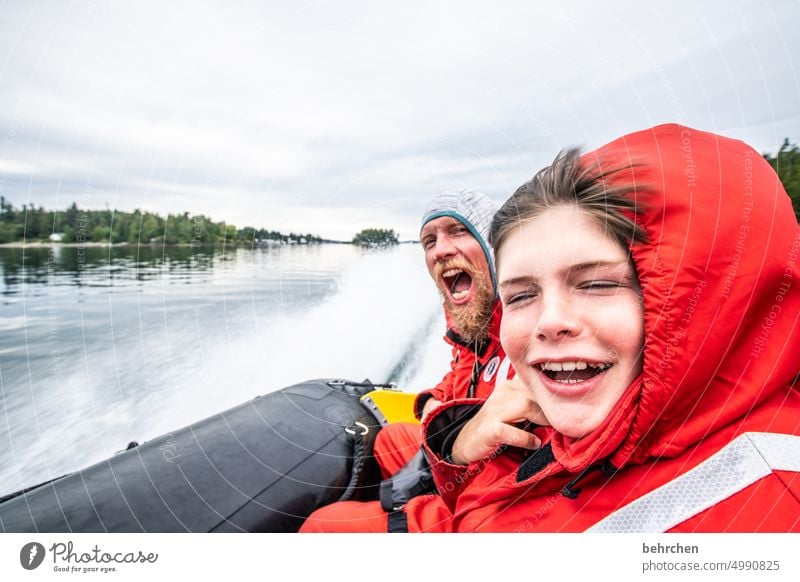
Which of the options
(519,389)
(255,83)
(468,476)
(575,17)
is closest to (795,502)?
(519,389)

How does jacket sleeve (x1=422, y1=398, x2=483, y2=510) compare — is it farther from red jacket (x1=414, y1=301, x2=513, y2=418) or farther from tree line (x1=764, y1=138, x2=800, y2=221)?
tree line (x1=764, y1=138, x2=800, y2=221)

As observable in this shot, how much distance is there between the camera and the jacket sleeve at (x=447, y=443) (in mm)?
805

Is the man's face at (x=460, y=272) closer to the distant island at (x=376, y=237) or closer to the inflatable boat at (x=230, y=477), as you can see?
the distant island at (x=376, y=237)

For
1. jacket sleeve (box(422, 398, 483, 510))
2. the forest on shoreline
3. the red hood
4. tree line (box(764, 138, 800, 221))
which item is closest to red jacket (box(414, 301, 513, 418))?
jacket sleeve (box(422, 398, 483, 510))

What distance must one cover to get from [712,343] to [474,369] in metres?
0.67

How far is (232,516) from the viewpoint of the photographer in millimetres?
897

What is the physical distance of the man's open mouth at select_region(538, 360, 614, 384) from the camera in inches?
21.1

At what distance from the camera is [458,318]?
3.51 feet

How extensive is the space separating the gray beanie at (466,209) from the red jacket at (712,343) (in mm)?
418

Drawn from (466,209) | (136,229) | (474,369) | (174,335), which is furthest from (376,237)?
(174,335)

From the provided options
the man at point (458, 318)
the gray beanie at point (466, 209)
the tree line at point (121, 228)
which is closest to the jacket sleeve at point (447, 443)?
the man at point (458, 318)

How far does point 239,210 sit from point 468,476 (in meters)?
0.83

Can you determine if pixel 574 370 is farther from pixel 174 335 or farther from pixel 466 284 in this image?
pixel 174 335

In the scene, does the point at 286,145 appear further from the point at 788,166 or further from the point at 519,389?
the point at 788,166
